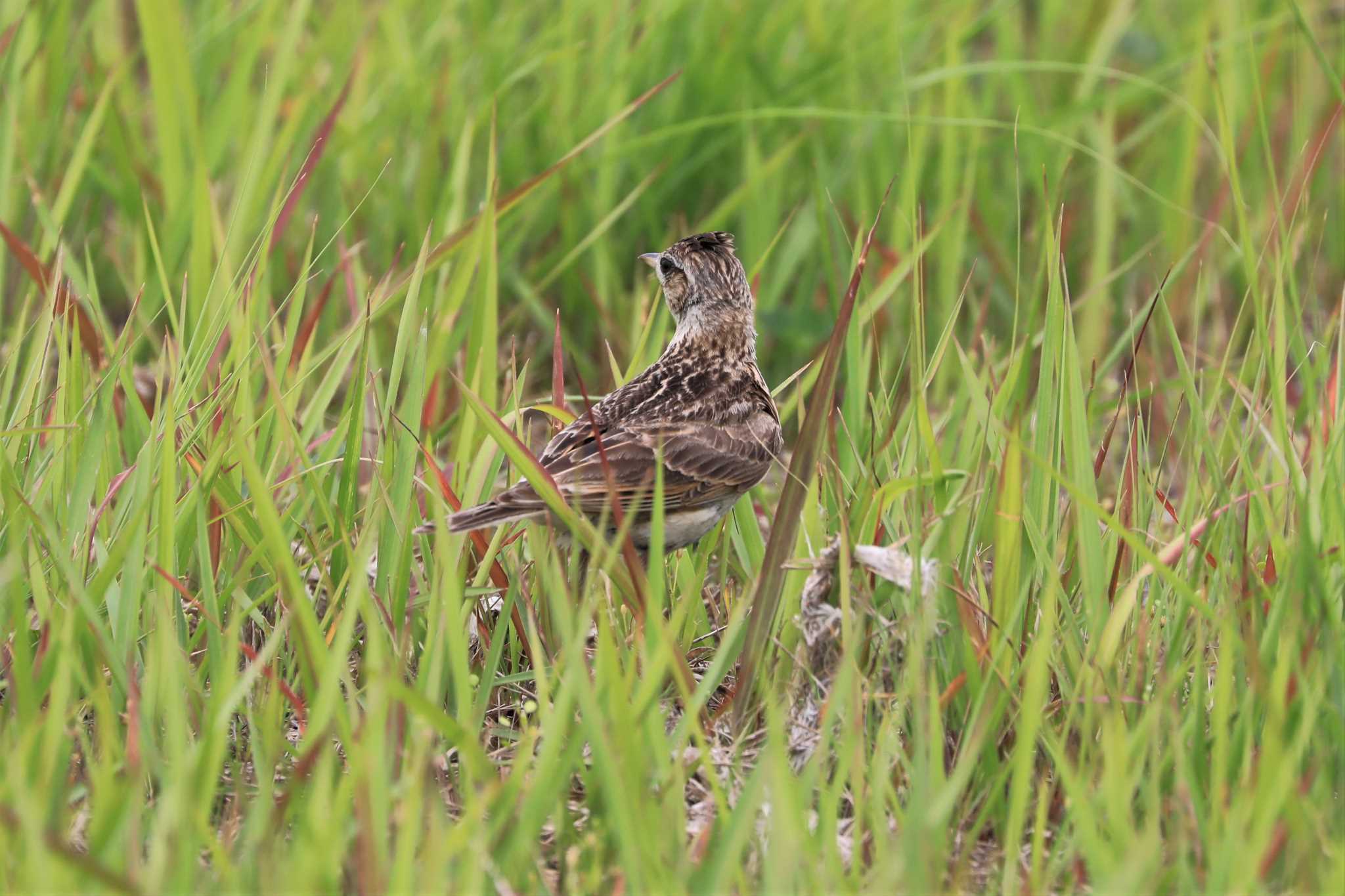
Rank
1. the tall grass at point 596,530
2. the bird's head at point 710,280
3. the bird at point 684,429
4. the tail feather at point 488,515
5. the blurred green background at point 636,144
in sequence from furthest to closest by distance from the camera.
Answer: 1. the blurred green background at point 636,144
2. the bird's head at point 710,280
3. the bird at point 684,429
4. the tail feather at point 488,515
5. the tall grass at point 596,530

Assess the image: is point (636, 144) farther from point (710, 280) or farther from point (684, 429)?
point (684, 429)

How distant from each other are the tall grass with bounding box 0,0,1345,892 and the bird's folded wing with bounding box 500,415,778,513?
0.61 ft

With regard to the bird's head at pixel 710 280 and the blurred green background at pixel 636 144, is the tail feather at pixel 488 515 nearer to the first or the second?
the bird's head at pixel 710 280

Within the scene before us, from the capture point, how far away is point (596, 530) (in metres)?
4.06

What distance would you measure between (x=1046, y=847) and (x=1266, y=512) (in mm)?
1012

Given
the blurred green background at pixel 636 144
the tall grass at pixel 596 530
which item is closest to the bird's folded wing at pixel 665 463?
the tall grass at pixel 596 530

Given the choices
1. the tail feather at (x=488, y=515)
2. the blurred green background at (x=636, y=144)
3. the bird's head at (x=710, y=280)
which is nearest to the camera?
the tail feather at (x=488, y=515)

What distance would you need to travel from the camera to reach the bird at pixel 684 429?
164 inches

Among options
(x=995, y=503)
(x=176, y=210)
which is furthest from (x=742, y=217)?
(x=995, y=503)

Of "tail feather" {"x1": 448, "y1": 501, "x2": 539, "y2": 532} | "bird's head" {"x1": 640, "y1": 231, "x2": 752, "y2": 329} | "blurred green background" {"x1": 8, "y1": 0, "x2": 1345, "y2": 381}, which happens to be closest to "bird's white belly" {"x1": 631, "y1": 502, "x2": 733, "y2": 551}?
"tail feather" {"x1": 448, "y1": 501, "x2": 539, "y2": 532}

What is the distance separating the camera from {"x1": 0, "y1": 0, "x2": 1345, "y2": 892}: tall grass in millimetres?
2850

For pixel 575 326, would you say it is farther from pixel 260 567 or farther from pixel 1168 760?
pixel 1168 760

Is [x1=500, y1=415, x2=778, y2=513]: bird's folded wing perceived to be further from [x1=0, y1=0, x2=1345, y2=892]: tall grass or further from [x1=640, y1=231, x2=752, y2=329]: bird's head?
[x1=640, y1=231, x2=752, y2=329]: bird's head

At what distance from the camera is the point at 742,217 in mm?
6992
